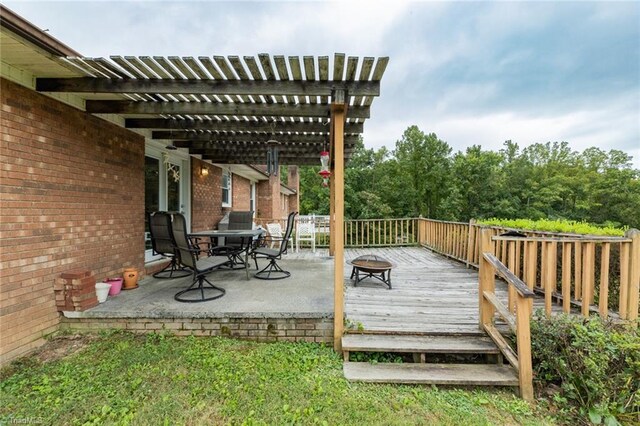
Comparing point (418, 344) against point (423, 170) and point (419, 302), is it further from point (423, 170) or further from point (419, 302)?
point (423, 170)

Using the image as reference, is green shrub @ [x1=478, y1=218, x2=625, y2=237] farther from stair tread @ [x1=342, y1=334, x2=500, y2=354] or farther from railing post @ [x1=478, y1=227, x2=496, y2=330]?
stair tread @ [x1=342, y1=334, x2=500, y2=354]

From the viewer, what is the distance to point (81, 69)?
2.84 metres

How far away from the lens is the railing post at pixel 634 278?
312cm

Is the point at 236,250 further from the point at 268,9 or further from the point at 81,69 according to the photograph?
the point at 268,9

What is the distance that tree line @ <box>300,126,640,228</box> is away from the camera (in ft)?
83.5

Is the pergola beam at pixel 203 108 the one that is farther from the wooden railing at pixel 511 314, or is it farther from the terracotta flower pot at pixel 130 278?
the wooden railing at pixel 511 314

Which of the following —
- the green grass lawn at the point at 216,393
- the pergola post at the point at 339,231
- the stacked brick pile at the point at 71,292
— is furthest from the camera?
the stacked brick pile at the point at 71,292

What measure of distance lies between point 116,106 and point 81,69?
0.90 meters

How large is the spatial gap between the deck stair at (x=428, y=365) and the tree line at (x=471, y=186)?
23.1 meters

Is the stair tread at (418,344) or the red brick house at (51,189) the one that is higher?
the red brick house at (51,189)

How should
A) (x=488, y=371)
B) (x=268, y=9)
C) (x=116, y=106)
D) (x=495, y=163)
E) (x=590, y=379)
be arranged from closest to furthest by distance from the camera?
(x=590, y=379), (x=488, y=371), (x=116, y=106), (x=268, y=9), (x=495, y=163)

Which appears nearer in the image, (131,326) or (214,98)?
(131,326)

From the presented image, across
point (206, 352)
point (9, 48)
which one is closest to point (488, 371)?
point (206, 352)

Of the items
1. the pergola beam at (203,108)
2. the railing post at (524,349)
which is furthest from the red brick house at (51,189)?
the railing post at (524,349)
